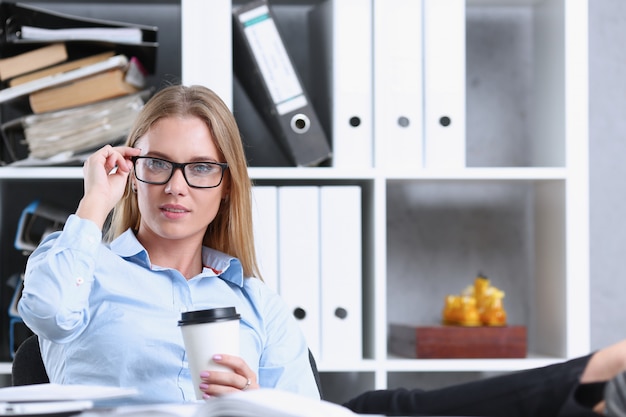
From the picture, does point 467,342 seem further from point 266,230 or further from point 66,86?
point 66,86

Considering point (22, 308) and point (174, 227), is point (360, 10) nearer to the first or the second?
point (174, 227)

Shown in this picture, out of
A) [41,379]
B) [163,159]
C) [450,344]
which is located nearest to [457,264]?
[450,344]

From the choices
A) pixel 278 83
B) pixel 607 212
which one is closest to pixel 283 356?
pixel 278 83

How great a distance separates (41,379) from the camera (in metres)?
1.39

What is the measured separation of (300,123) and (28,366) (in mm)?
839

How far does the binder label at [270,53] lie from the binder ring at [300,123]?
0.14 feet

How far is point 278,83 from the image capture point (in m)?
1.91

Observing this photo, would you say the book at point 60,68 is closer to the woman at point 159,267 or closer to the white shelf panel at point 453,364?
the woman at point 159,267

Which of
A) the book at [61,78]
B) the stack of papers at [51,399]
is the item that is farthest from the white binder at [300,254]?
the stack of papers at [51,399]

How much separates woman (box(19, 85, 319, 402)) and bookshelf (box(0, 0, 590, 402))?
1.16ft

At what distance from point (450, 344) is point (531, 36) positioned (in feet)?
3.01

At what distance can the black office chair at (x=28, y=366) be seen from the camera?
1.37 meters

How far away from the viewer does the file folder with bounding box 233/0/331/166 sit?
6.24 feet

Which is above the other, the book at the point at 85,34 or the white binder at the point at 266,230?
the book at the point at 85,34
